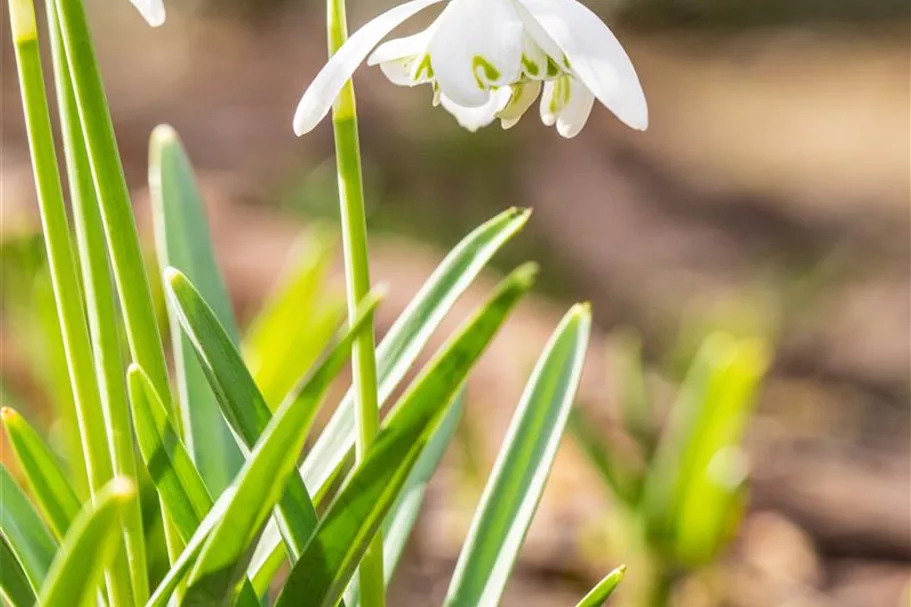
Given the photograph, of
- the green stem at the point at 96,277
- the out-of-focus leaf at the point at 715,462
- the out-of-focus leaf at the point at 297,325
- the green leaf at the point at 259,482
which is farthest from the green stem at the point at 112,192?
the out-of-focus leaf at the point at 715,462

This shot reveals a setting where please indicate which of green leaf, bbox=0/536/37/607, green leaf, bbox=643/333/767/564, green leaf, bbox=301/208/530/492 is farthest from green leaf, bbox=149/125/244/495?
green leaf, bbox=643/333/767/564

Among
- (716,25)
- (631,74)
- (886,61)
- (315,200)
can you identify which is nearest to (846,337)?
(315,200)

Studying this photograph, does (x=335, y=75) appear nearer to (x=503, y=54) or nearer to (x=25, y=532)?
→ (x=503, y=54)

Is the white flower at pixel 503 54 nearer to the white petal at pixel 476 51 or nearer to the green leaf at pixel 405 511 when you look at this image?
the white petal at pixel 476 51

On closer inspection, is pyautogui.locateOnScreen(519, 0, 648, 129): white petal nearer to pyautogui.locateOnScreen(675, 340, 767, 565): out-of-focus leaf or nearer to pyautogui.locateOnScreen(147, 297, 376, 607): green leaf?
pyautogui.locateOnScreen(147, 297, 376, 607): green leaf

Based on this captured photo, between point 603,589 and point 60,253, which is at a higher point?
point 60,253

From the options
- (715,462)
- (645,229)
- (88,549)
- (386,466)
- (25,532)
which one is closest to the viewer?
(88,549)

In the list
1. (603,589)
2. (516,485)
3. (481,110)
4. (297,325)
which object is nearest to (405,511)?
(516,485)
